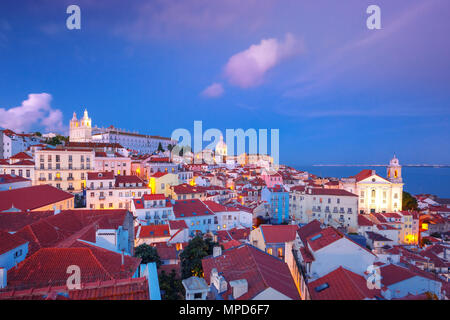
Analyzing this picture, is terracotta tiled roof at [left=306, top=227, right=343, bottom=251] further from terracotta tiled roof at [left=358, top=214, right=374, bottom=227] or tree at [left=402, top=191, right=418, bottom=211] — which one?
tree at [left=402, top=191, right=418, bottom=211]

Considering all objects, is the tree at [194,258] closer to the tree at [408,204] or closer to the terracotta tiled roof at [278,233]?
the terracotta tiled roof at [278,233]

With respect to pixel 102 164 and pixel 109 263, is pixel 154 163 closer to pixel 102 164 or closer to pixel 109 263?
pixel 102 164

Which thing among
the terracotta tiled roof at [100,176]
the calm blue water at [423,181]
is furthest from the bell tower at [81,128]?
the calm blue water at [423,181]

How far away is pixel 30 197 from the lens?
50.7ft

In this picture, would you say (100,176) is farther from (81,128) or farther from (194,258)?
(81,128)

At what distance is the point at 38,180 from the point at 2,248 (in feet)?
74.6

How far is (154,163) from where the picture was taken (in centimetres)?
3114

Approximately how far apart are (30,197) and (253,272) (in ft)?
51.8

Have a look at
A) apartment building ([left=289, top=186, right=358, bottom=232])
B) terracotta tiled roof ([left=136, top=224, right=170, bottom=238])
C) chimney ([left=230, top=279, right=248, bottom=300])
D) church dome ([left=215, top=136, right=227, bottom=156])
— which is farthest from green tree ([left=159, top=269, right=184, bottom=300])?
church dome ([left=215, top=136, right=227, bottom=156])

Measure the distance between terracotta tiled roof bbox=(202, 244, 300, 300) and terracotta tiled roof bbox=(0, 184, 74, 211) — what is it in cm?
1244

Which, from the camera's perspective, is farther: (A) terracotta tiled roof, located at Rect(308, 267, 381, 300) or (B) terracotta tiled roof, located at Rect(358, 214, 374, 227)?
(B) terracotta tiled roof, located at Rect(358, 214, 374, 227)

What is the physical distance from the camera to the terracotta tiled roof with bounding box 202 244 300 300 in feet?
18.0
